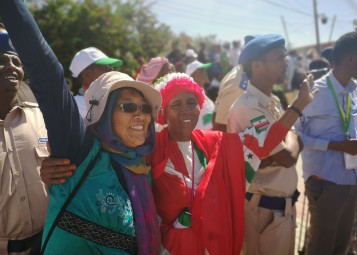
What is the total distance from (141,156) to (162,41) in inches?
668

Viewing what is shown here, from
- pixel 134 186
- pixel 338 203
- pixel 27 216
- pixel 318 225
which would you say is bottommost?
pixel 318 225

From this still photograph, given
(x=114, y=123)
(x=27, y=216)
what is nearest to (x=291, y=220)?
(x=114, y=123)

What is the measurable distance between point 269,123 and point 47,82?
1.60m

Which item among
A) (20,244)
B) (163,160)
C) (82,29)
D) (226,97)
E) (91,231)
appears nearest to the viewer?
(91,231)

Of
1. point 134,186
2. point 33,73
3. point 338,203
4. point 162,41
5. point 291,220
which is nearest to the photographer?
point 33,73

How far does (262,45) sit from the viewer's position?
9.28 ft

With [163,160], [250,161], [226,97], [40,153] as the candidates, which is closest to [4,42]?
[40,153]

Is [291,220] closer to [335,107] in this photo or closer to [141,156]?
[335,107]

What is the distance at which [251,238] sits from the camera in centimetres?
290

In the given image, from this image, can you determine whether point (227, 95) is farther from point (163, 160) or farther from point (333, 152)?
point (163, 160)

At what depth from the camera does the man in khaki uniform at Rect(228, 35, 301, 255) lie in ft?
9.12

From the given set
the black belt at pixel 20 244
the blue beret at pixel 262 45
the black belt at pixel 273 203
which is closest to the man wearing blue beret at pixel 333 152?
the black belt at pixel 273 203

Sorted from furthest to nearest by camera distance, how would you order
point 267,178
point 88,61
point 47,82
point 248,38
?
point 88,61, point 248,38, point 267,178, point 47,82

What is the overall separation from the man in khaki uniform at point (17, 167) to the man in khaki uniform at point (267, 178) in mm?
1393
